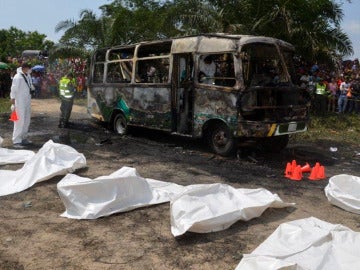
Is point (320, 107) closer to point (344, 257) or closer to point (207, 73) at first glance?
point (207, 73)

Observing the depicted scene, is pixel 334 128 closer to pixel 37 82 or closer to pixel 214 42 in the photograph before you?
pixel 214 42

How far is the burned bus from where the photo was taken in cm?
747

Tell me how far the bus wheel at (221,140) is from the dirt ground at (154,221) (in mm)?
151

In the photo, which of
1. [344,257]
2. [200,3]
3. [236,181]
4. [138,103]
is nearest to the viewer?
[344,257]

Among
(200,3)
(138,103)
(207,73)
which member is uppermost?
(200,3)

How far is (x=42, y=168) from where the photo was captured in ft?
19.5

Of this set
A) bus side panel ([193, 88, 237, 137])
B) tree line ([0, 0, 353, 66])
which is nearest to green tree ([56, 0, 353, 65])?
tree line ([0, 0, 353, 66])

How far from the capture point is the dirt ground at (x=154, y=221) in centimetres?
370

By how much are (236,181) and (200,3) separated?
882 centimetres

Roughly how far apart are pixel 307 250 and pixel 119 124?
7937 mm

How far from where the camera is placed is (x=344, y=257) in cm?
322

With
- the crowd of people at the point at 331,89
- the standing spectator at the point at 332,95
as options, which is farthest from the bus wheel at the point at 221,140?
the standing spectator at the point at 332,95

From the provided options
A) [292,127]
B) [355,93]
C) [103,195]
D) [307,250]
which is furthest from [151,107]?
[355,93]

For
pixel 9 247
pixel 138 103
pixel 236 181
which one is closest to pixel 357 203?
pixel 236 181
